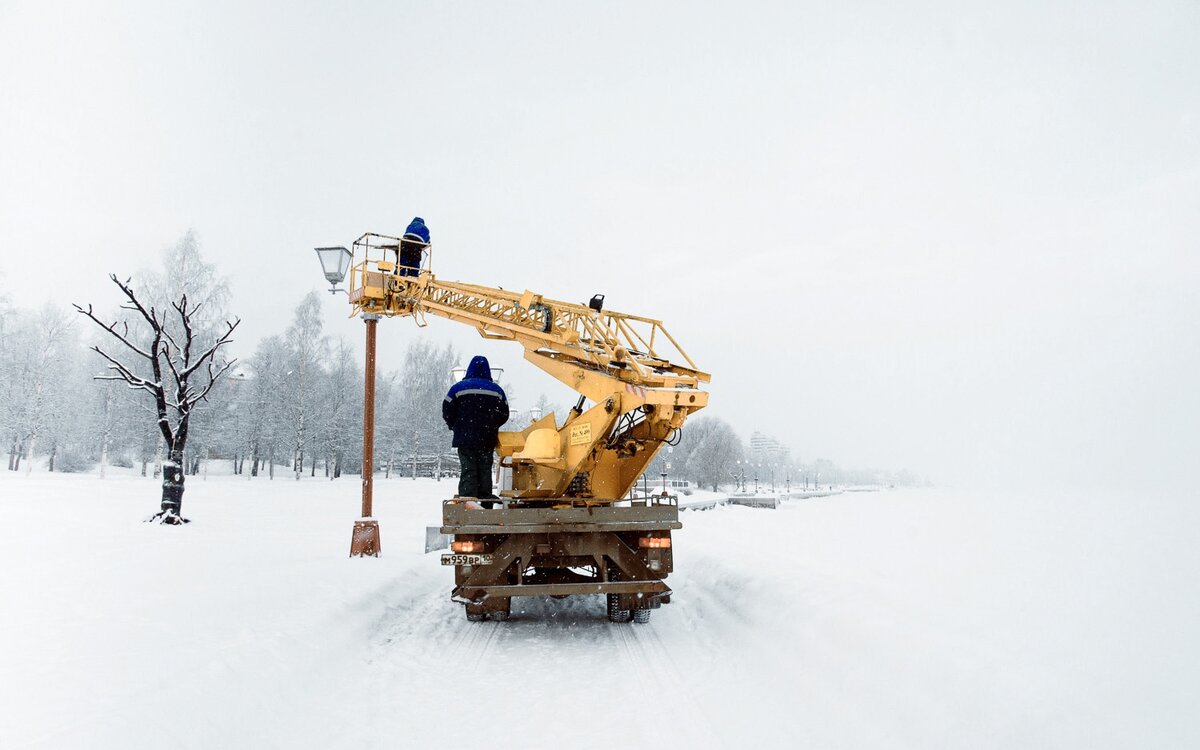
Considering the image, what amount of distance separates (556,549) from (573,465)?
1.03 meters

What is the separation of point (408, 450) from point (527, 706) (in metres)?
54.5

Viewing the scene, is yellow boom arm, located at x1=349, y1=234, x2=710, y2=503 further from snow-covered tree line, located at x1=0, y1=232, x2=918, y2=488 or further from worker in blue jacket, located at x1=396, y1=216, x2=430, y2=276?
Answer: snow-covered tree line, located at x1=0, y1=232, x2=918, y2=488

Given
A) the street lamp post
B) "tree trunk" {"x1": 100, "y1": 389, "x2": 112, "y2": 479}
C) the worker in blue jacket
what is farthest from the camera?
"tree trunk" {"x1": 100, "y1": 389, "x2": 112, "y2": 479}

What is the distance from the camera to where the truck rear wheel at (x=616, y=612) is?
7195 mm

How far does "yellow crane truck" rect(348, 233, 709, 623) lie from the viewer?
22.2 feet

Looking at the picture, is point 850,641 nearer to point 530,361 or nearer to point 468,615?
point 468,615

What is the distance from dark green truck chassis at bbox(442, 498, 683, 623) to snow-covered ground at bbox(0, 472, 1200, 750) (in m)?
0.44

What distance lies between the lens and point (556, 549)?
6.90 meters

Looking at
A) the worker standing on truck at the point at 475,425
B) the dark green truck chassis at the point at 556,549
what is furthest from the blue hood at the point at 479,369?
the dark green truck chassis at the point at 556,549

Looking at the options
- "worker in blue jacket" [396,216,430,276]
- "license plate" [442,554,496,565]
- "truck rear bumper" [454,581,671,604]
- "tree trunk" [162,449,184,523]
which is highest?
"worker in blue jacket" [396,216,430,276]

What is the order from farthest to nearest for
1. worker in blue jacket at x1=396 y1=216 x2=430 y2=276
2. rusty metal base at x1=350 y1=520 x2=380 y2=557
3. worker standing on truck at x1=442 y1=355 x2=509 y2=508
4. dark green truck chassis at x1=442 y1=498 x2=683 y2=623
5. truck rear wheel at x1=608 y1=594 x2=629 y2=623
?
1. rusty metal base at x1=350 y1=520 x2=380 y2=557
2. worker in blue jacket at x1=396 y1=216 x2=430 y2=276
3. worker standing on truck at x1=442 y1=355 x2=509 y2=508
4. truck rear wheel at x1=608 y1=594 x2=629 y2=623
5. dark green truck chassis at x1=442 y1=498 x2=683 y2=623

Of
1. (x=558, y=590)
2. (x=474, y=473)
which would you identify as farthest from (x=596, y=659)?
(x=474, y=473)

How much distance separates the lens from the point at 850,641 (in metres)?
5.09

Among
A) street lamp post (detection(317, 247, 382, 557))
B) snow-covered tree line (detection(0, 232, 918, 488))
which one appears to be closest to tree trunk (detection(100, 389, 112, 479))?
snow-covered tree line (detection(0, 232, 918, 488))
